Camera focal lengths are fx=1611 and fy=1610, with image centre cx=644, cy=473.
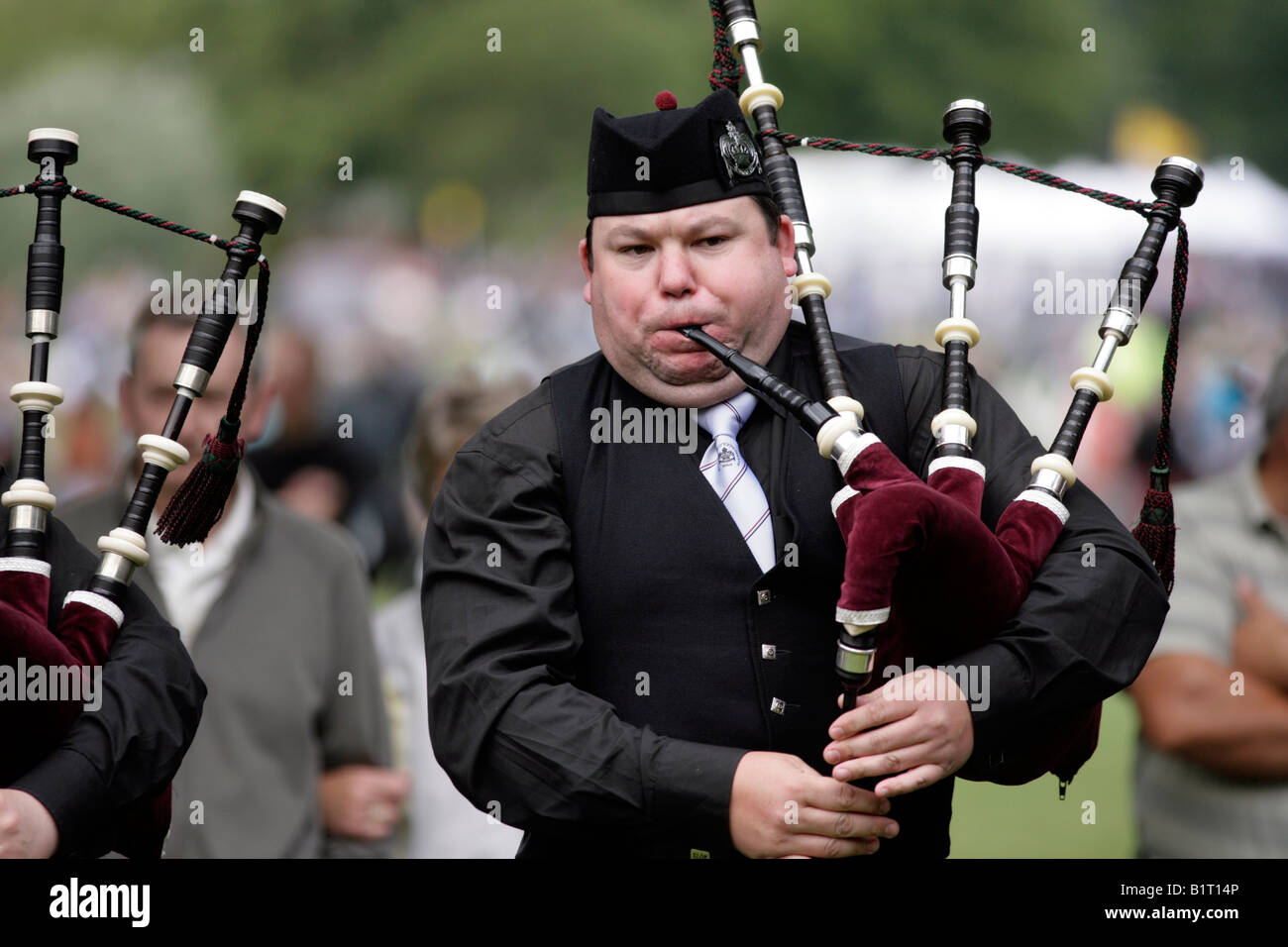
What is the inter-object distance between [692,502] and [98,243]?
8.67 feet

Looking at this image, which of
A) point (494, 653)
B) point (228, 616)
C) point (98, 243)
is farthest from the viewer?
point (98, 243)

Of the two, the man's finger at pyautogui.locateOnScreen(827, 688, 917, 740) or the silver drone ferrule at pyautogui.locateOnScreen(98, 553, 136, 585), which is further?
the silver drone ferrule at pyautogui.locateOnScreen(98, 553, 136, 585)

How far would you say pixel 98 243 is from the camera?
450 centimetres

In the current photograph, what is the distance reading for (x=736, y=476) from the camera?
2.55 metres

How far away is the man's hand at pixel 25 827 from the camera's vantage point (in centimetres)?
225

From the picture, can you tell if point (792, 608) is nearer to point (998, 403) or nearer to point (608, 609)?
point (608, 609)

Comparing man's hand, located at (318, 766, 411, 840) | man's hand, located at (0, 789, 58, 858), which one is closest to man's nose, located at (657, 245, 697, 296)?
man's hand, located at (0, 789, 58, 858)

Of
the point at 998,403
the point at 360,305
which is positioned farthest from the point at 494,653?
the point at 360,305

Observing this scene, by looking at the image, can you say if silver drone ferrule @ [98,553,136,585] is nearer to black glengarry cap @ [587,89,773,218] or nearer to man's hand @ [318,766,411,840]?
black glengarry cap @ [587,89,773,218]

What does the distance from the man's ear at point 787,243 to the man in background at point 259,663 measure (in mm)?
1912

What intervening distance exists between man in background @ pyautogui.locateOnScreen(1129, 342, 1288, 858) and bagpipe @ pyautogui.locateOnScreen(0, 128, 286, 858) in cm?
252

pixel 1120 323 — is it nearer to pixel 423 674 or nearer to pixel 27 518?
pixel 27 518

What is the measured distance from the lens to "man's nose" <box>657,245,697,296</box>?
A: 2455 mm

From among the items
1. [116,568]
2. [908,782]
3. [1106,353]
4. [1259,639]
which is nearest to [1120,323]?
[1106,353]
